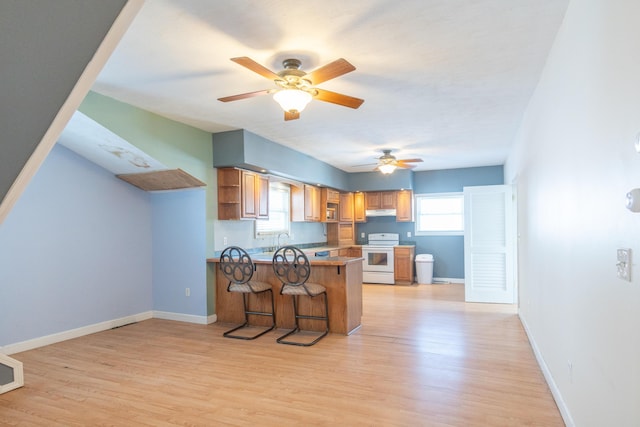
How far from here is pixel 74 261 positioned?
15.3 feet

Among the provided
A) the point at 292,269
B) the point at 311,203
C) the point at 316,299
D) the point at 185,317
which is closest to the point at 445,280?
the point at 311,203

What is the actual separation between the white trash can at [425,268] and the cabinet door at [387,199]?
1358 millimetres

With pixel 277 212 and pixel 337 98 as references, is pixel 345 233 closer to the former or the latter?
pixel 277 212

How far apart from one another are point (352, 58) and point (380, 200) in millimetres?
6231

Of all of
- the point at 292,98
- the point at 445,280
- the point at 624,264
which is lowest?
the point at 445,280

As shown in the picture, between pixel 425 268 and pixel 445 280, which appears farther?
pixel 445 280

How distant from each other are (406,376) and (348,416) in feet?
2.84

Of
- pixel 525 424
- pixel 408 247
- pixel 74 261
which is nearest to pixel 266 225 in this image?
A: pixel 74 261

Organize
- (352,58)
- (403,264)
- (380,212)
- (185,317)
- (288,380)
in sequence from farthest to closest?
(380,212) < (403,264) < (185,317) < (288,380) < (352,58)

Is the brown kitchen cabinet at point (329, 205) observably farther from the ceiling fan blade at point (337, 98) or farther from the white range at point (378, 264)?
the ceiling fan blade at point (337, 98)

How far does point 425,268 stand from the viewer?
27.7 feet

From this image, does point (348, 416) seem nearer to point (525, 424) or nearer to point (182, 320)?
point (525, 424)

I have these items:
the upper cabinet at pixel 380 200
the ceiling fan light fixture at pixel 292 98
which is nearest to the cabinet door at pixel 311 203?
the upper cabinet at pixel 380 200

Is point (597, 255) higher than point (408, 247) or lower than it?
higher
